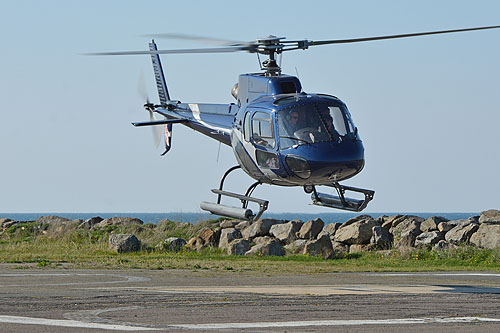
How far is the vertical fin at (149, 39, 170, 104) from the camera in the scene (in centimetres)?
3184

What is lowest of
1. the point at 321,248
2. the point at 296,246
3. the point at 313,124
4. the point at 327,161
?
the point at 321,248

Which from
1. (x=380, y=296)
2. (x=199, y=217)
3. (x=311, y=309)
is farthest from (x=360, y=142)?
(x=199, y=217)

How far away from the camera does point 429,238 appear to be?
36.2 metres

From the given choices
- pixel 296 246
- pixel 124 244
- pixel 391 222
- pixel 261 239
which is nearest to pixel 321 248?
pixel 296 246

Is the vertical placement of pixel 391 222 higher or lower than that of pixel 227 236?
higher

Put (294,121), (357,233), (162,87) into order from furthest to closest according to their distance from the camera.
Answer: (357,233) → (162,87) → (294,121)

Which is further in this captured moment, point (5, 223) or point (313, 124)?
point (5, 223)

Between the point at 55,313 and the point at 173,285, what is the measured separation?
287 inches

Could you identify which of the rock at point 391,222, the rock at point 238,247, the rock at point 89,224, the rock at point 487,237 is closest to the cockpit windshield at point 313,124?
the rock at point 238,247

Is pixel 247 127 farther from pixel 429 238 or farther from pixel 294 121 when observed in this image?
pixel 429 238

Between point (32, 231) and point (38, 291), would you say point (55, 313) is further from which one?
point (32, 231)

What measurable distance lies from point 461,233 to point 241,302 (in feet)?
68.9

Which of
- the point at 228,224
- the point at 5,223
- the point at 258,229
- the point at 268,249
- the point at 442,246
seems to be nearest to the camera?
the point at 268,249

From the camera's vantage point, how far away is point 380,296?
18.1m
